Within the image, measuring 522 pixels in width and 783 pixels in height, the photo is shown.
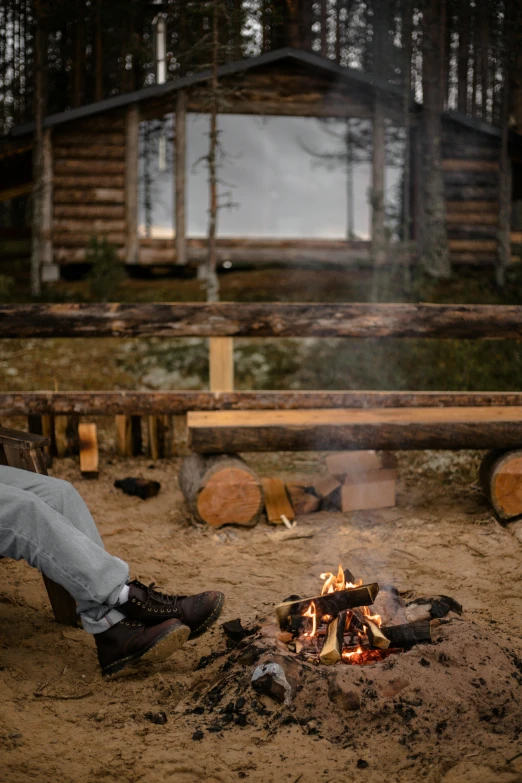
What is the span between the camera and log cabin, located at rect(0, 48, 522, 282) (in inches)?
501

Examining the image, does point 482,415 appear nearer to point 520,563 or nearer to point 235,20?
point 520,563

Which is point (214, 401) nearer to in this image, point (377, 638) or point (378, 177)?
point (377, 638)

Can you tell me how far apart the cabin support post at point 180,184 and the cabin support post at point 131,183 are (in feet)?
2.49

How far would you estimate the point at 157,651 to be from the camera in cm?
277

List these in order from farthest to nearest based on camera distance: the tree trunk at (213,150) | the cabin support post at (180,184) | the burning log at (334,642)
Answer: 1. the cabin support post at (180,184)
2. the tree trunk at (213,150)
3. the burning log at (334,642)

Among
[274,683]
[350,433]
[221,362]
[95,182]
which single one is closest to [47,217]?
[95,182]

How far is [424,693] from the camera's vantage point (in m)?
2.50

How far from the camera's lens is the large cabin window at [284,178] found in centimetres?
1386

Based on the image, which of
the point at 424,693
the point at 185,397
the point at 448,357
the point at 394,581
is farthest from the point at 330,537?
the point at 448,357

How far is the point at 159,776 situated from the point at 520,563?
256cm

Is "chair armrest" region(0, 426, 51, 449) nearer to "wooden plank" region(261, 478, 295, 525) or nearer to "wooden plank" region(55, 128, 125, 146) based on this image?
"wooden plank" region(261, 478, 295, 525)

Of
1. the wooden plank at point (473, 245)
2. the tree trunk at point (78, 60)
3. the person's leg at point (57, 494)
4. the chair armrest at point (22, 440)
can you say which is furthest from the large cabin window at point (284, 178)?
the person's leg at point (57, 494)

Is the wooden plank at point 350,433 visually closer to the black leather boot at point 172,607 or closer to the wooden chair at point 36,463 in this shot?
the wooden chair at point 36,463

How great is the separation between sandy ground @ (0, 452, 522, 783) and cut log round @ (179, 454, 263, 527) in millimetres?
420
